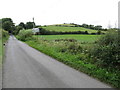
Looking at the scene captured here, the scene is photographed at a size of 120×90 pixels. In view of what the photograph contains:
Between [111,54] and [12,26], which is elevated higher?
[12,26]

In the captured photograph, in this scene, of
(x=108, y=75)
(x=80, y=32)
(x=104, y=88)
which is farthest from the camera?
(x=80, y=32)

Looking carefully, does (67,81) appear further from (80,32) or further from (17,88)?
(80,32)

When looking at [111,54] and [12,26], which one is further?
[12,26]

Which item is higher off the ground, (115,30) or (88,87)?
(115,30)

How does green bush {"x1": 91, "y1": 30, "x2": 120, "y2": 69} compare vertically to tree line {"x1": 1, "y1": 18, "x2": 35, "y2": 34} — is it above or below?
below

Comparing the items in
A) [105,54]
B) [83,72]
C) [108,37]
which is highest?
[108,37]

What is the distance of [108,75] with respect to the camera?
6.80 meters

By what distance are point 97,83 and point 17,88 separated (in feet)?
10.3

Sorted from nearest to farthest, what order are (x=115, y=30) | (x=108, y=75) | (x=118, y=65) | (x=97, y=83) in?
(x=97, y=83) → (x=108, y=75) → (x=118, y=65) → (x=115, y=30)

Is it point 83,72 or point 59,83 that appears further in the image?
point 83,72

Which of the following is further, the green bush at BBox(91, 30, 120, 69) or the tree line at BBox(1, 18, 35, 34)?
the tree line at BBox(1, 18, 35, 34)

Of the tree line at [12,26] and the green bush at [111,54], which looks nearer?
the green bush at [111,54]

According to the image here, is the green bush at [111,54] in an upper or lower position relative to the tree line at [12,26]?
lower

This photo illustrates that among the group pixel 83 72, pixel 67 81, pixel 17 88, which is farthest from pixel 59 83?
pixel 83 72
